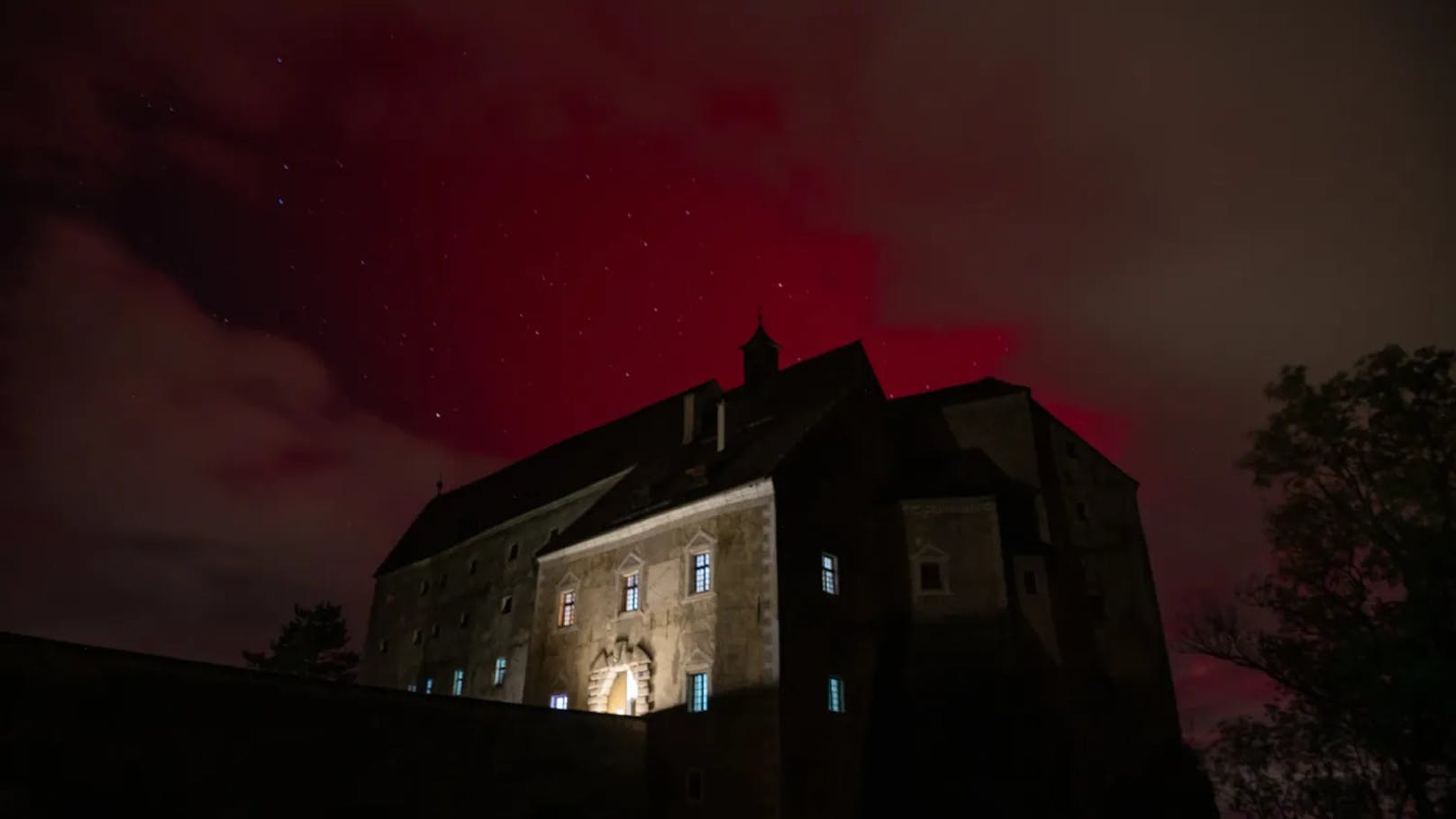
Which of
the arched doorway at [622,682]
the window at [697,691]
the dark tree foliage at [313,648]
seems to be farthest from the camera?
the dark tree foliage at [313,648]

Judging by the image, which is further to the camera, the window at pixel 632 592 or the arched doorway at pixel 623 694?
the window at pixel 632 592

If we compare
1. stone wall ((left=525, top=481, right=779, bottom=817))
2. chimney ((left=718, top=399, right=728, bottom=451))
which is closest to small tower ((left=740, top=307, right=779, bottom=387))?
chimney ((left=718, top=399, right=728, bottom=451))

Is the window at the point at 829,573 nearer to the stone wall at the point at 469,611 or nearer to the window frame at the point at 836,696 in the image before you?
the window frame at the point at 836,696

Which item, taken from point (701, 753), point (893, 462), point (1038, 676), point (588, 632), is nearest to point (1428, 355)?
point (1038, 676)

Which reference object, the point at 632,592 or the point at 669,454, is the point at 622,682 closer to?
the point at 632,592

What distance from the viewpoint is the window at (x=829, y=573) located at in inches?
988

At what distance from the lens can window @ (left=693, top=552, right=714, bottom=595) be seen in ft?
83.2

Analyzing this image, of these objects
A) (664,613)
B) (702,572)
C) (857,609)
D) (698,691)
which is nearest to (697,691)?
(698,691)

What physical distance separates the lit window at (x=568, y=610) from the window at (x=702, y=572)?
20.0 ft

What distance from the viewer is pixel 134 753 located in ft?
50.5

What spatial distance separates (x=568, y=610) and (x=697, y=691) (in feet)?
25.7

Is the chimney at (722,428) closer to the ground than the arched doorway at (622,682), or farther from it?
farther from it

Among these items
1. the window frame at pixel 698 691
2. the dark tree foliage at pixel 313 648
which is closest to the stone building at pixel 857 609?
the window frame at pixel 698 691

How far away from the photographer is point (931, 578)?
26328mm
